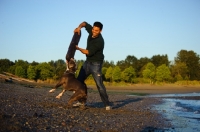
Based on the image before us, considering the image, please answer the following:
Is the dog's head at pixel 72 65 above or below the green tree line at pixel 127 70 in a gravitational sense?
below

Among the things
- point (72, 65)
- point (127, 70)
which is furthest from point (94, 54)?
point (127, 70)

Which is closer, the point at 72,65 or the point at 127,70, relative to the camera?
the point at 72,65

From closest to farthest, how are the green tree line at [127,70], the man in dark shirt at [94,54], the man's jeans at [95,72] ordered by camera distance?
the man in dark shirt at [94,54], the man's jeans at [95,72], the green tree line at [127,70]

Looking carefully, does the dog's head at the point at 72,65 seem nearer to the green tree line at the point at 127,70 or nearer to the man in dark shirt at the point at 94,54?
the man in dark shirt at the point at 94,54

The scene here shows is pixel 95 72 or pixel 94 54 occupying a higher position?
pixel 94 54

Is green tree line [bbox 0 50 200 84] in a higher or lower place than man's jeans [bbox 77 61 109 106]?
higher

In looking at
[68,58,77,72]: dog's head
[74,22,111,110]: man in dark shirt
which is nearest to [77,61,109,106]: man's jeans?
[74,22,111,110]: man in dark shirt

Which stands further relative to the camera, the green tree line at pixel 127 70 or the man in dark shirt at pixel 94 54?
the green tree line at pixel 127 70

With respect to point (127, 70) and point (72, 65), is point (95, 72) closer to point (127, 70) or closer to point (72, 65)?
point (72, 65)

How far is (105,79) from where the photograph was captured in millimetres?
67250

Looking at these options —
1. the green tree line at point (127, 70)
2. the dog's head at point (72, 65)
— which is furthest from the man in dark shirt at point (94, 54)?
the green tree line at point (127, 70)

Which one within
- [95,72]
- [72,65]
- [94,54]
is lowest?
[95,72]

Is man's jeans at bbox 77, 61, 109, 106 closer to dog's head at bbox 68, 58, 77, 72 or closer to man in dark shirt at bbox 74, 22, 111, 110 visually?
man in dark shirt at bbox 74, 22, 111, 110

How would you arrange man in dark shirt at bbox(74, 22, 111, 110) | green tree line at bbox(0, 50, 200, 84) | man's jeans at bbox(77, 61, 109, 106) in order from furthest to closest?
green tree line at bbox(0, 50, 200, 84)
man's jeans at bbox(77, 61, 109, 106)
man in dark shirt at bbox(74, 22, 111, 110)
